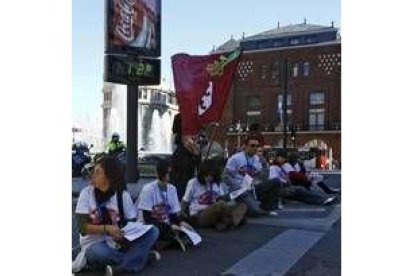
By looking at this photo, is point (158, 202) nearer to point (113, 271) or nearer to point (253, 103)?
point (113, 271)

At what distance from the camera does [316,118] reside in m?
48.7

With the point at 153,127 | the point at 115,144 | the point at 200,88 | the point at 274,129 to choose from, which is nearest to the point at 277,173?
the point at 200,88

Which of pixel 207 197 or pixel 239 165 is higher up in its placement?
pixel 239 165

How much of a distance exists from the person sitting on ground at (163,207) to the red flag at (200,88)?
6.76ft

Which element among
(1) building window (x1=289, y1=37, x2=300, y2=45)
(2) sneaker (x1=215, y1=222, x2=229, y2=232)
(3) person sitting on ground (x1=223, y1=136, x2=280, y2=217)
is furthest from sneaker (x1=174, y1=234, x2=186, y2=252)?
(1) building window (x1=289, y1=37, x2=300, y2=45)

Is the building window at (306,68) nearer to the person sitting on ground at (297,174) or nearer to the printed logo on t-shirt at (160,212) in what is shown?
the person sitting on ground at (297,174)

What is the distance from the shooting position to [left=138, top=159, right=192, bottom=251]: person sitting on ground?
5.81m

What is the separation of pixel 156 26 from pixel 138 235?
7.38 metres

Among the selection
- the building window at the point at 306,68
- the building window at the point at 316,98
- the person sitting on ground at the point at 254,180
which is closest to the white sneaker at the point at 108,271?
the person sitting on ground at the point at 254,180

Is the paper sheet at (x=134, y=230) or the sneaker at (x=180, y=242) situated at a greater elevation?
the paper sheet at (x=134, y=230)

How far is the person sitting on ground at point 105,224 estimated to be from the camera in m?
4.88

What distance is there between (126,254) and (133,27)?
7.00m
